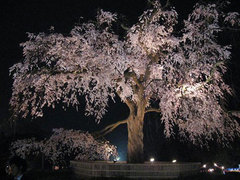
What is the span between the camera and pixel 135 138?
15.3 meters

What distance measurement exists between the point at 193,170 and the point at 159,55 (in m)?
6.53

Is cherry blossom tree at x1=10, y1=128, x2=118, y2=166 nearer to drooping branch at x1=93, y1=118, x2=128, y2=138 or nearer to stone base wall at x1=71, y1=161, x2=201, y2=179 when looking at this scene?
drooping branch at x1=93, y1=118, x2=128, y2=138

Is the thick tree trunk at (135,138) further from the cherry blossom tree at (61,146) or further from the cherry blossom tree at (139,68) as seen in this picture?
the cherry blossom tree at (61,146)

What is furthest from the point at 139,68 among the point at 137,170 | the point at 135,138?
the point at 137,170

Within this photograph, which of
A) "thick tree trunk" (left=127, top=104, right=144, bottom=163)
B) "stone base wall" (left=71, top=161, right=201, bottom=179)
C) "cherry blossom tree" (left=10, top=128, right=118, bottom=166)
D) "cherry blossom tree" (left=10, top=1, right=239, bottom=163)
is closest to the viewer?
"stone base wall" (left=71, top=161, right=201, bottom=179)

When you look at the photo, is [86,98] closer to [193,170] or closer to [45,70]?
[45,70]

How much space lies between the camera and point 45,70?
568 inches

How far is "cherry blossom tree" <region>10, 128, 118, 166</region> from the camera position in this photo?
15.2m

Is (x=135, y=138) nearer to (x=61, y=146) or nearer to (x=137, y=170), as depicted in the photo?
(x=137, y=170)

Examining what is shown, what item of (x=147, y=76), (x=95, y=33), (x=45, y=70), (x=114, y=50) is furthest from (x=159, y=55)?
(x=45, y=70)

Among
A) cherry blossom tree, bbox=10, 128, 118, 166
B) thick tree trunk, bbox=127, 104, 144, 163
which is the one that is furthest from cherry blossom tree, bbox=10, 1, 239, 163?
cherry blossom tree, bbox=10, 128, 118, 166

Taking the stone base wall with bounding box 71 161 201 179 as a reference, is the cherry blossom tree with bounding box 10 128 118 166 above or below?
above

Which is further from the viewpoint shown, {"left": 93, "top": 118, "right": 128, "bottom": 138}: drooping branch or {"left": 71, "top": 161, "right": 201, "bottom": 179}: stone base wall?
{"left": 93, "top": 118, "right": 128, "bottom": 138}: drooping branch

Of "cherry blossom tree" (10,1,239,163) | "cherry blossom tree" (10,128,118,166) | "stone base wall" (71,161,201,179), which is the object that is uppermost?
"cherry blossom tree" (10,1,239,163)
